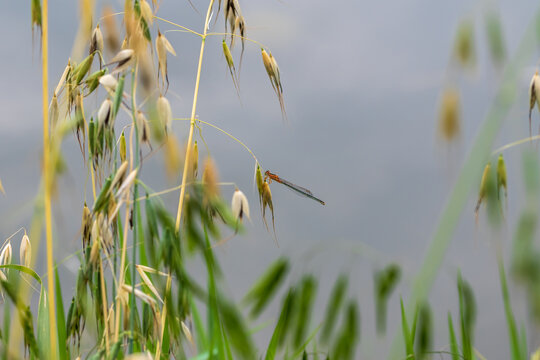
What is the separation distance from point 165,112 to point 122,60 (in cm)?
15

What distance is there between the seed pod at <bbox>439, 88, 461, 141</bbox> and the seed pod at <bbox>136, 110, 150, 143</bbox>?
0.67m

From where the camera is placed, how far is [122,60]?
116cm

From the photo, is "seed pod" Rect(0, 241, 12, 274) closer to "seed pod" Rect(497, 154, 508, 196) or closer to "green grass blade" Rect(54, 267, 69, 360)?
"green grass blade" Rect(54, 267, 69, 360)

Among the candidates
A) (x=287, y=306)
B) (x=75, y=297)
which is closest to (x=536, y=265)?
(x=287, y=306)

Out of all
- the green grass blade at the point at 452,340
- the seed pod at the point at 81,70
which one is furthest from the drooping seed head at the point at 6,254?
the green grass blade at the point at 452,340

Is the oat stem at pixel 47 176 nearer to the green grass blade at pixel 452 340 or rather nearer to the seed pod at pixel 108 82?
the seed pod at pixel 108 82

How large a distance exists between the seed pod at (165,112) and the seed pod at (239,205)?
255mm

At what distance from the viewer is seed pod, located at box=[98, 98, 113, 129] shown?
46.8 inches

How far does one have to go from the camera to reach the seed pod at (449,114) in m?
0.72

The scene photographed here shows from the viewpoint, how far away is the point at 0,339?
1499 mm

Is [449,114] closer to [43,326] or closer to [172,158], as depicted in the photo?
[172,158]

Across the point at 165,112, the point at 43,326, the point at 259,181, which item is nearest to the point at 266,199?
the point at 259,181

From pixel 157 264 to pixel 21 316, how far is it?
1.42 feet

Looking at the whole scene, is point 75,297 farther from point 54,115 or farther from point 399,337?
point 399,337
